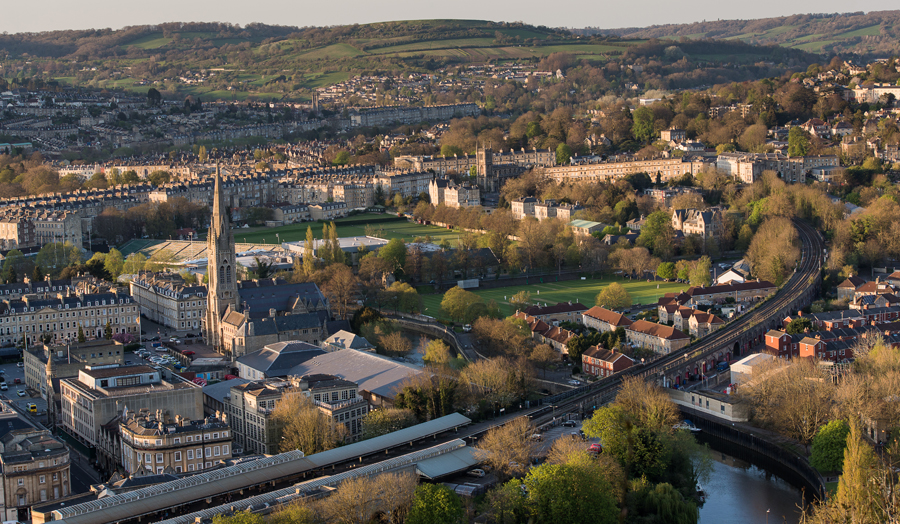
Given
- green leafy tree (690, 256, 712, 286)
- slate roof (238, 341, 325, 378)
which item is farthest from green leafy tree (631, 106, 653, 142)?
slate roof (238, 341, 325, 378)

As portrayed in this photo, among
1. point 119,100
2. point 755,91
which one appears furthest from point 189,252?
point 119,100

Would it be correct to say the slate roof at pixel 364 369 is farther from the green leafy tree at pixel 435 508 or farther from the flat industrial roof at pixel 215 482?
the green leafy tree at pixel 435 508

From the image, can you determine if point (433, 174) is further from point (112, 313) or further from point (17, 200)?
point (112, 313)

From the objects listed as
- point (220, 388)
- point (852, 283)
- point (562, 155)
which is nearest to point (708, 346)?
point (852, 283)

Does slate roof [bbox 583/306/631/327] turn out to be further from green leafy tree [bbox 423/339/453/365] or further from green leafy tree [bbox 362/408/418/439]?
green leafy tree [bbox 362/408/418/439]

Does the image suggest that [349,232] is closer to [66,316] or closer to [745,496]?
[66,316]

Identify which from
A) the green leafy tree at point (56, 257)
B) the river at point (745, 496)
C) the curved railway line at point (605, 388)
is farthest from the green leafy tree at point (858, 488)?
the green leafy tree at point (56, 257)
